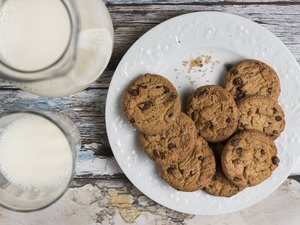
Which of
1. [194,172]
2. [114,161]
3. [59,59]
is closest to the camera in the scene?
[59,59]

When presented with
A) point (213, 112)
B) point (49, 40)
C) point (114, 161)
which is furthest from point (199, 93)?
point (49, 40)

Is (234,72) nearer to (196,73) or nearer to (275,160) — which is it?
(196,73)

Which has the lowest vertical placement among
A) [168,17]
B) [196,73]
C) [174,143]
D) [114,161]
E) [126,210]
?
[126,210]

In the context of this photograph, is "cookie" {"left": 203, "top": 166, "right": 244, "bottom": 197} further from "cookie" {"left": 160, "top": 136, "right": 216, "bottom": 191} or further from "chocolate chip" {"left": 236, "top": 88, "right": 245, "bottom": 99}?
"chocolate chip" {"left": 236, "top": 88, "right": 245, "bottom": 99}

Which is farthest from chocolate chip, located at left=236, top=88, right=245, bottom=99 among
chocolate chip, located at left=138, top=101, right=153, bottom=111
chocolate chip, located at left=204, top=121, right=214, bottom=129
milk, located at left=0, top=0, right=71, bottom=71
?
milk, located at left=0, top=0, right=71, bottom=71

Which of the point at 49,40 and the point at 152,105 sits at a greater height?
the point at 49,40

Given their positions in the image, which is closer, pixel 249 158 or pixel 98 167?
pixel 249 158

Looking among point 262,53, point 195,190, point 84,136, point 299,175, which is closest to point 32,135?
point 84,136

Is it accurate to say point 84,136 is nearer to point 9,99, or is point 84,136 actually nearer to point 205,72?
point 9,99
